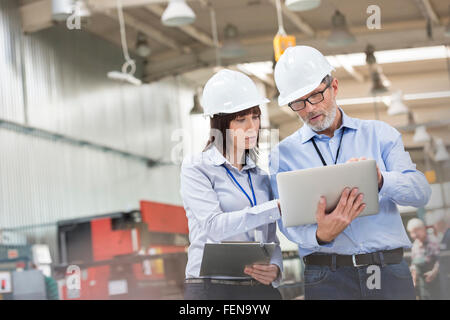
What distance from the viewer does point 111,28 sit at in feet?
31.9

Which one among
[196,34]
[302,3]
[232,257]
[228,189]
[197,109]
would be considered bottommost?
[232,257]

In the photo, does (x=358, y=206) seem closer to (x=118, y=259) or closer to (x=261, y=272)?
(x=261, y=272)

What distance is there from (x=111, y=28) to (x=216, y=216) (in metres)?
8.27

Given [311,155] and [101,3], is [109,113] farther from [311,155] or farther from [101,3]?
[311,155]

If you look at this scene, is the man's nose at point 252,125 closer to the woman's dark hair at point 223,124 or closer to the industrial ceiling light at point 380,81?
the woman's dark hair at point 223,124

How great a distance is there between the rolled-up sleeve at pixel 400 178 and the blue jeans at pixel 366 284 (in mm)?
211

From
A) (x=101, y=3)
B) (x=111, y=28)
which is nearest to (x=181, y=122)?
(x=111, y=28)

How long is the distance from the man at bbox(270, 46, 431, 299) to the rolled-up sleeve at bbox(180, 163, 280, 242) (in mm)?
106

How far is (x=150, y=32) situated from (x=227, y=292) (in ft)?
26.5

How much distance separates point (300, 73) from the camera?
1.98 meters

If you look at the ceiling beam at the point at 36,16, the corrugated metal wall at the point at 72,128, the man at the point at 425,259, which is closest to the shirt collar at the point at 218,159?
the man at the point at 425,259

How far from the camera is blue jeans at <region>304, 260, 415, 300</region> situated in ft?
6.09

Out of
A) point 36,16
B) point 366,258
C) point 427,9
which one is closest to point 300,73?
point 366,258

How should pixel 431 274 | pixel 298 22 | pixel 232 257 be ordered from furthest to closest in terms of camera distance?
pixel 298 22 < pixel 431 274 < pixel 232 257
